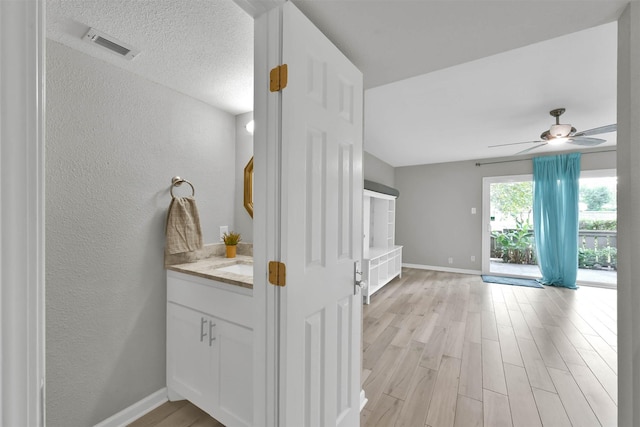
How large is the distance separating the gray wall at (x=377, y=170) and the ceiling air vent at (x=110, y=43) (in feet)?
11.9

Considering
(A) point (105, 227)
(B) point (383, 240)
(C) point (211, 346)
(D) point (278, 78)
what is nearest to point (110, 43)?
(A) point (105, 227)

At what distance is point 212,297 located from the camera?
5.30ft

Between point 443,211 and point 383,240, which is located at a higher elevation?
point 443,211

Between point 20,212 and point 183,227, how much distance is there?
5.47 ft

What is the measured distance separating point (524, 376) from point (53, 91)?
371cm

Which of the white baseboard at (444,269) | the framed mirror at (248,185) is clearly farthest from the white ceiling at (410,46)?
the white baseboard at (444,269)

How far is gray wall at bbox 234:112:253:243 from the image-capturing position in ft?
7.95

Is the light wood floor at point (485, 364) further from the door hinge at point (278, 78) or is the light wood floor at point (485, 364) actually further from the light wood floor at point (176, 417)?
the door hinge at point (278, 78)

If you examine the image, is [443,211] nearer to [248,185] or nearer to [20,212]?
[248,185]

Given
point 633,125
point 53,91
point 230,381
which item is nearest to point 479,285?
point 633,125

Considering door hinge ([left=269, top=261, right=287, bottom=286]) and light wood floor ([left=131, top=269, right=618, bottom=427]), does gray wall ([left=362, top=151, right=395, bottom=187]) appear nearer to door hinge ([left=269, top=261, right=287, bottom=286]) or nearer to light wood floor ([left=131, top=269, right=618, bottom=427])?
light wood floor ([left=131, top=269, right=618, bottom=427])

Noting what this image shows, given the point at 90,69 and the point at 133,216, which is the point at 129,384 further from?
the point at 90,69

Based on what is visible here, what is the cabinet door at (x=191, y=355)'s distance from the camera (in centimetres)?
165

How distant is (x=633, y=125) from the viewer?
43.8 inches
